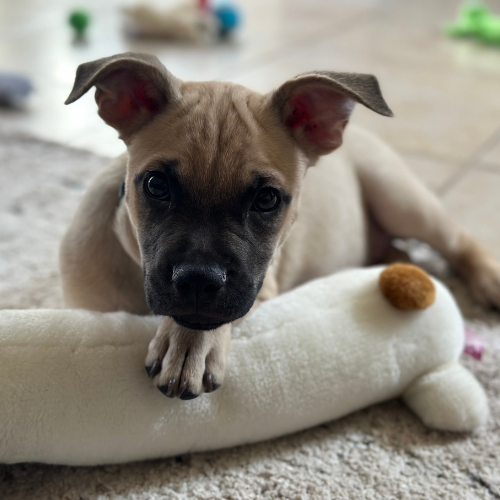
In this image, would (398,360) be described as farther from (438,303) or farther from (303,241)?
(303,241)

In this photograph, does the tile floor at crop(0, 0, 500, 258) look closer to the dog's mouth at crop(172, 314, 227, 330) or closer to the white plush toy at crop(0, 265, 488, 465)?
the white plush toy at crop(0, 265, 488, 465)

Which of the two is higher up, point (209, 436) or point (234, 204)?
point (234, 204)

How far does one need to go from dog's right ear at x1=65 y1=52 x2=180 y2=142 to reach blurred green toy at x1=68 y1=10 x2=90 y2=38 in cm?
476

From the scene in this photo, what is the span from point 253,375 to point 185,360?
0.75 ft

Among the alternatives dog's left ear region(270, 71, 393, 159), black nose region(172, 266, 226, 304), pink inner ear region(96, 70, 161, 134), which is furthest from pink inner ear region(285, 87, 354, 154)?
black nose region(172, 266, 226, 304)

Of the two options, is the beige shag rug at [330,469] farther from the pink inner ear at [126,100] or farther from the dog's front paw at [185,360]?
the pink inner ear at [126,100]

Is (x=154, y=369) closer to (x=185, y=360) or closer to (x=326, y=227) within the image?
(x=185, y=360)

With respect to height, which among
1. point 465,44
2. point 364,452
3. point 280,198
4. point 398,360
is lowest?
point 465,44

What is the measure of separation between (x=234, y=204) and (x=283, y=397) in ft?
1.89

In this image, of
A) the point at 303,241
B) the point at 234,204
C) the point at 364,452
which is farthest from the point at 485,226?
the point at 234,204

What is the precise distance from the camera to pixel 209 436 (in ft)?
5.98

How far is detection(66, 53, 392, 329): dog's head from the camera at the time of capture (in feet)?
5.40

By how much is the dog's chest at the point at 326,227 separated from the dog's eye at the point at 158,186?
2.72 feet

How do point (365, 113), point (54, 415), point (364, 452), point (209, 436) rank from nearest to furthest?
point (54, 415)
point (209, 436)
point (364, 452)
point (365, 113)
